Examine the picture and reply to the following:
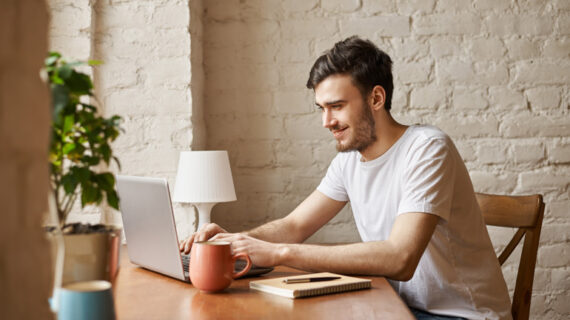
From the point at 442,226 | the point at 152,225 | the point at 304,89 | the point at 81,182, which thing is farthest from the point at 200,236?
the point at 304,89

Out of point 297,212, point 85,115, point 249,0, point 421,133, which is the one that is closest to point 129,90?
point 249,0

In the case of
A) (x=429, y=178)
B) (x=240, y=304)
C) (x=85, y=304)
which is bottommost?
(x=240, y=304)

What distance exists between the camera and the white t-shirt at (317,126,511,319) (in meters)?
1.52

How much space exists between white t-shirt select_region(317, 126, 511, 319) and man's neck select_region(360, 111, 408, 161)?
3 centimetres

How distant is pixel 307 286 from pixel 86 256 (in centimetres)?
50

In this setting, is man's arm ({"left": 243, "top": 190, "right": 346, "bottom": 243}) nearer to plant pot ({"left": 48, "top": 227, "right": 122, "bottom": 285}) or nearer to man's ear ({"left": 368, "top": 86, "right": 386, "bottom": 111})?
man's ear ({"left": 368, "top": 86, "right": 386, "bottom": 111})

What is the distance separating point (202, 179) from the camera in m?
2.01

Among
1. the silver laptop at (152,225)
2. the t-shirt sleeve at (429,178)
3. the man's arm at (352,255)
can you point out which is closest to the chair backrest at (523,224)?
the t-shirt sleeve at (429,178)

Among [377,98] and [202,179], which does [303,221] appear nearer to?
[202,179]

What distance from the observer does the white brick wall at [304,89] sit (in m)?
2.19

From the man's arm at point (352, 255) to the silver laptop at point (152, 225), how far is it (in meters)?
0.05

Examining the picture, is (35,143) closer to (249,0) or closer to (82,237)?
(82,237)

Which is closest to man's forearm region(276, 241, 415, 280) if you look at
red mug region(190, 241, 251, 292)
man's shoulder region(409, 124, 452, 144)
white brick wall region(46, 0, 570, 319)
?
red mug region(190, 241, 251, 292)

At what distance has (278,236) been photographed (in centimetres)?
186
